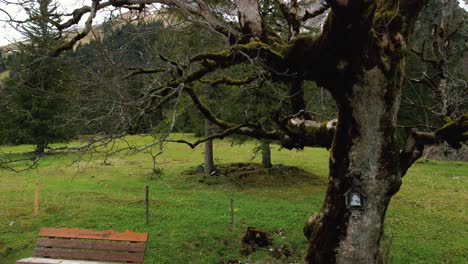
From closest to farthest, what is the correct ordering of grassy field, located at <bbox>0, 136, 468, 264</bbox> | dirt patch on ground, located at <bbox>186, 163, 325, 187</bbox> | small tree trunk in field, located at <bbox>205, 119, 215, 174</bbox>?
grassy field, located at <bbox>0, 136, 468, 264</bbox> < dirt patch on ground, located at <bbox>186, 163, 325, 187</bbox> < small tree trunk in field, located at <bbox>205, 119, 215, 174</bbox>

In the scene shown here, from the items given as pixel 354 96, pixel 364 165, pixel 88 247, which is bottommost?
pixel 88 247

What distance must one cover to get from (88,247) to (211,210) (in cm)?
521

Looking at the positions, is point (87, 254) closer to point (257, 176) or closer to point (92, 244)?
point (92, 244)

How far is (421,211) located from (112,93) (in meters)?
10.9

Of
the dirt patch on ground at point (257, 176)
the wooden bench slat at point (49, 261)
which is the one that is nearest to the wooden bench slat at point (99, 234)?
the wooden bench slat at point (49, 261)

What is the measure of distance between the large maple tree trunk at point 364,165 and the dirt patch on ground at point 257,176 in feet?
35.6

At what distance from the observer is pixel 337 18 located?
152 inches

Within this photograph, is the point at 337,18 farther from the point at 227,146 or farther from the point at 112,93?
the point at 227,146

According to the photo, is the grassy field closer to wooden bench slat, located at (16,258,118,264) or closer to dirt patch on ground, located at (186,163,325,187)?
dirt patch on ground, located at (186,163,325,187)

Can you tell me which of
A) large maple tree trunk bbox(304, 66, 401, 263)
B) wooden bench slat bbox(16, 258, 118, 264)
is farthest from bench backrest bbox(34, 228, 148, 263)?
large maple tree trunk bbox(304, 66, 401, 263)

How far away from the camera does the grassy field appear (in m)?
8.44

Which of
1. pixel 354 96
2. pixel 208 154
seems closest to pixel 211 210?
pixel 208 154

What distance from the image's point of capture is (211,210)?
11.8 m

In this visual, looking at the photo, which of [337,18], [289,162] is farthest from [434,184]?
[337,18]
